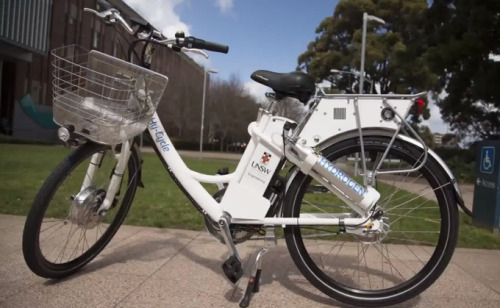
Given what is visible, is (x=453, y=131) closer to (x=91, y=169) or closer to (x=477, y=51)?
(x=477, y=51)

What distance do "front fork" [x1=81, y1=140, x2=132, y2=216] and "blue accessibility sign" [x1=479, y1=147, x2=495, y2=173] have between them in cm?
477

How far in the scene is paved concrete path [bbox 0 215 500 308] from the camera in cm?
269

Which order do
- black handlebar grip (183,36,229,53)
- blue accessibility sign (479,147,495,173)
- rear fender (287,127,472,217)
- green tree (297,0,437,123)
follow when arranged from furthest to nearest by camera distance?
green tree (297,0,437,123), blue accessibility sign (479,147,495,173), black handlebar grip (183,36,229,53), rear fender (287,127,472,217)

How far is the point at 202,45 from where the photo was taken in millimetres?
2814

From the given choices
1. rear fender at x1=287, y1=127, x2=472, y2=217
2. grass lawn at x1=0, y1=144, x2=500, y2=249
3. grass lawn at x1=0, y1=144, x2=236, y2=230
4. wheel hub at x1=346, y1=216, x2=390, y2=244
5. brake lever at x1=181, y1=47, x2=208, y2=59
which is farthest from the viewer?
grass lawn at x1=0, y1=144, x2=236, y2=230

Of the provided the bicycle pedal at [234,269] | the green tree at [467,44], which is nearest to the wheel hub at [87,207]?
the bicycle pedal at [234,269]

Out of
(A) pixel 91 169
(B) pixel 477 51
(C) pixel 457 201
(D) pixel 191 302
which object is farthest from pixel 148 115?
(B) pixel 477 51

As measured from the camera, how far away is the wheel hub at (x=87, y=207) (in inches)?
114

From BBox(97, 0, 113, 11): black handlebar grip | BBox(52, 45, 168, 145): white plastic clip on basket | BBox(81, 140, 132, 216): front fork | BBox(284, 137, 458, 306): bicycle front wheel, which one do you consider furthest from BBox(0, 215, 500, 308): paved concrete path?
BBox(97, 0, 113, 11): black handlebar grip

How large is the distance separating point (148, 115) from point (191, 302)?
1.22 m

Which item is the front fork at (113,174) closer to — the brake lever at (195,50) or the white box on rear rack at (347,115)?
the brake lever at (195,50)

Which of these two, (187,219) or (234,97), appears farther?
(234,97)

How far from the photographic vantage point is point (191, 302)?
269cm

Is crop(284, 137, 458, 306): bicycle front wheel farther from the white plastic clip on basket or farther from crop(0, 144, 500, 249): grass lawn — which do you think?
the white plastic clip on basket
